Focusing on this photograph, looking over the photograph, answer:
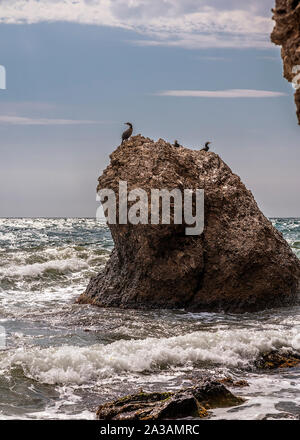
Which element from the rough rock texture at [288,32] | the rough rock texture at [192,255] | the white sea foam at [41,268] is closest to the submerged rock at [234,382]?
the rough rock texture at [288,32]

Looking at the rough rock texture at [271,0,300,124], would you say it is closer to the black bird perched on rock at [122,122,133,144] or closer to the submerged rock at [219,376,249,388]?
the submerged rock at [219,376,249,388]

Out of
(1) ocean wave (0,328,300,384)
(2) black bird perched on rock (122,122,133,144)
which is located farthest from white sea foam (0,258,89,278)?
(1) ocean wave (0,328,300,384)

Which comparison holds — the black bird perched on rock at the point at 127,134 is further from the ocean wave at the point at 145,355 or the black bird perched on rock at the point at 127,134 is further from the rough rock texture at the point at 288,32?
the rough rock texture at the point at 288,32

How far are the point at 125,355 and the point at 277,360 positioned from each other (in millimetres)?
1827

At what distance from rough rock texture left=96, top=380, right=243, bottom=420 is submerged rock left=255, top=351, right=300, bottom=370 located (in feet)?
5.13

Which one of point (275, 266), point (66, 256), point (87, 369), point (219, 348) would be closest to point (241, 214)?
point (275, 266)

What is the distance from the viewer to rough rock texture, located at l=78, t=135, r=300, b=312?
10.2 metres

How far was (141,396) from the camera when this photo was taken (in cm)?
539

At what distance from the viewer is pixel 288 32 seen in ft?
12.3

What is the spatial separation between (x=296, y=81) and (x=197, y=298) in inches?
276

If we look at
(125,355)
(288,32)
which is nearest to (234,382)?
(125,355)

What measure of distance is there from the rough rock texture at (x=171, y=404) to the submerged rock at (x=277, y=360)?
156 centimetres

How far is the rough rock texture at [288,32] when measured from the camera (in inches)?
144

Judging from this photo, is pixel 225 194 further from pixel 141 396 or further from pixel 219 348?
pixel 141 396
